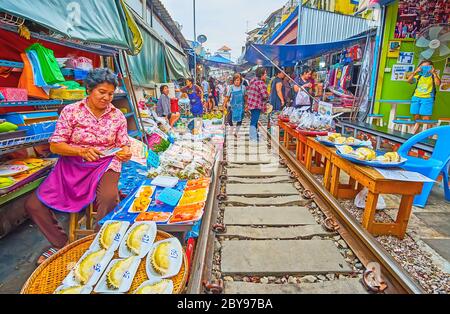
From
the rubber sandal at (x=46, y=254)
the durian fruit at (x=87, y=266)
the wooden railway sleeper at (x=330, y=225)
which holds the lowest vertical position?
the rubber sandal at (x=46, y=254)

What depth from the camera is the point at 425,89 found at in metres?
6.16

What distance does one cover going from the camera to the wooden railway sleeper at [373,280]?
207 centimetres

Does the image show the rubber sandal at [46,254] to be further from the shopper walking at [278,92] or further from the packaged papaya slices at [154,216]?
the shopper walking at [278,92]

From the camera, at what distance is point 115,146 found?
2.83m

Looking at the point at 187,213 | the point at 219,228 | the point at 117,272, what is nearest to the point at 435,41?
the point at 219,228

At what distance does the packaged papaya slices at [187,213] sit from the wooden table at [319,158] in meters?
2.29

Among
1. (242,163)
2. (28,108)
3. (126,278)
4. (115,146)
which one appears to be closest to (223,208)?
(115,146)

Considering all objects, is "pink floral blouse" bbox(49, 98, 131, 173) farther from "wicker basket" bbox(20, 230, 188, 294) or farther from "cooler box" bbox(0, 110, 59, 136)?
"wicker basket" bbox(20, 230, 188, 294)

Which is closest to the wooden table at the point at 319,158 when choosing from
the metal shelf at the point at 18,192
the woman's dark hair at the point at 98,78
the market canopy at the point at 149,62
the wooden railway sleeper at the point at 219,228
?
the wooden railway sleeper at the point at 219,228

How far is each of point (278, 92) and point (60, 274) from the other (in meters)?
7.84

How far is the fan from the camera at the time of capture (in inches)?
233

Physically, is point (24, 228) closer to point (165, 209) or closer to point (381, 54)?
point (165, 209)

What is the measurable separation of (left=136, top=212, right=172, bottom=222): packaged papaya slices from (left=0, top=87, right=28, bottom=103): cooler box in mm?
1821
